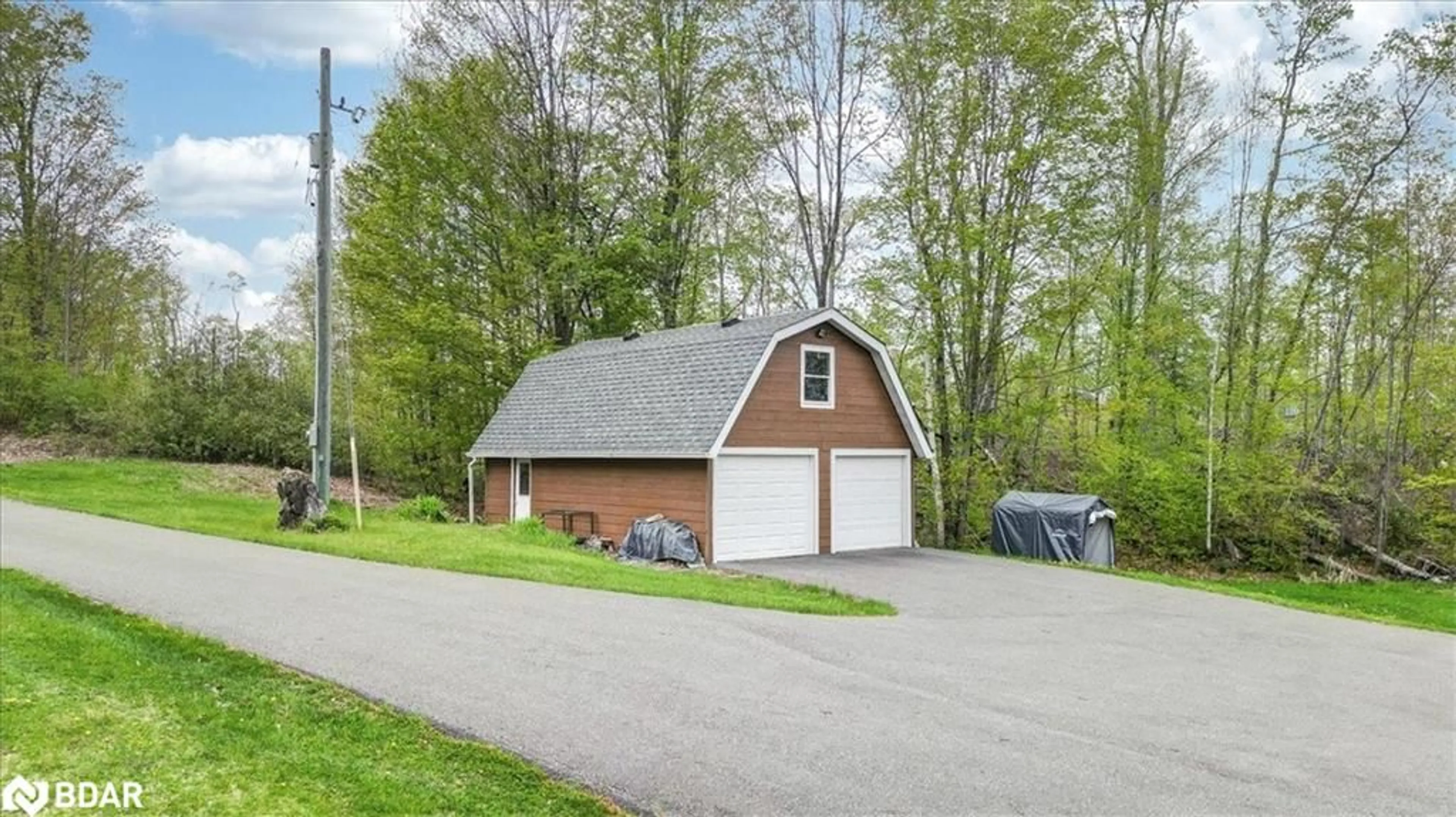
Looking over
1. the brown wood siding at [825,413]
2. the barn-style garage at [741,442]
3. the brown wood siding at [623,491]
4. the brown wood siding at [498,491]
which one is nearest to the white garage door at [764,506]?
the barn-style garage at [741,442]

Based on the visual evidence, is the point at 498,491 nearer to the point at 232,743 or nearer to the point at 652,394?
the point at 652,394

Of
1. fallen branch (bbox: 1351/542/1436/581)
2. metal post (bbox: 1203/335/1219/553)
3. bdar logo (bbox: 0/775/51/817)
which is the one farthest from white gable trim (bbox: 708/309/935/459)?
bdar logo (bbox: 0/775/51/817)

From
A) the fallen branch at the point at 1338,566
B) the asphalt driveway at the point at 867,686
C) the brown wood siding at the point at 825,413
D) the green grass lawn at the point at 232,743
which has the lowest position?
the fallen branch at the point at 1338,566

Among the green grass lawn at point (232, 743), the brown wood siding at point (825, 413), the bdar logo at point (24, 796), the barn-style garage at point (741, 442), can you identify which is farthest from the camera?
the brown wood siding at point (825, 413)

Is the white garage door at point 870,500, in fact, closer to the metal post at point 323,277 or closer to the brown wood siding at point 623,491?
the brown wood siding at point 623,491

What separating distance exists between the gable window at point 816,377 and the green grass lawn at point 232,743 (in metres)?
10.8

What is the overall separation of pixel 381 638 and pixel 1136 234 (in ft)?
61.6

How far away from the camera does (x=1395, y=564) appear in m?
18.9

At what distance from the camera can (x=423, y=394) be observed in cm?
2297

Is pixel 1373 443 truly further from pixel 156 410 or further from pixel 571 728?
pixel 156 410

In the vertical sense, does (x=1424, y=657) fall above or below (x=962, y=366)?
below

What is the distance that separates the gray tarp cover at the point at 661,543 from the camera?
14.1 metres

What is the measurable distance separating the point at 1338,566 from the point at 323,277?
20617 mm

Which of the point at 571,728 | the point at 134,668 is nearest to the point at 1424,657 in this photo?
the point at 571,728
